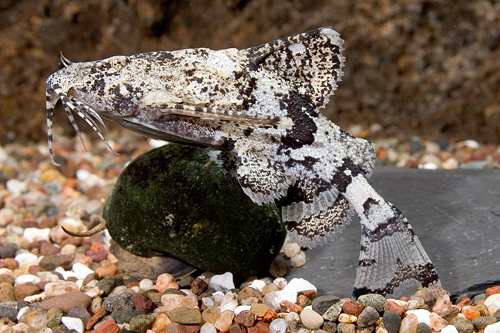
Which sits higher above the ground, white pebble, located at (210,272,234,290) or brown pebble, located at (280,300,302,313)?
brown pebble, located at (280,300,302,313)

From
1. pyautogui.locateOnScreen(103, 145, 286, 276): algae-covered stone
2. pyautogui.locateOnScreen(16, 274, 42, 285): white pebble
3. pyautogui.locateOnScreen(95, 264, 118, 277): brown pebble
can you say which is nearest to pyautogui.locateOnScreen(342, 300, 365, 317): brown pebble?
pyautogui.locateOnScreen(103, 145, 286, 276): algae-covered stone

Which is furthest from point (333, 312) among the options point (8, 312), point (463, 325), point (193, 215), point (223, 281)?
point (8, 312)

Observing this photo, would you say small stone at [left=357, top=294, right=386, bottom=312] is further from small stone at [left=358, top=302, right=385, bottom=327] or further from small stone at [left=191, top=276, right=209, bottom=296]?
small stone at [left=191, top=276, right=209, bottom=296]

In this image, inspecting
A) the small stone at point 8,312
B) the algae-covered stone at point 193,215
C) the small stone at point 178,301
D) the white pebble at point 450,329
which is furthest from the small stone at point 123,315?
the white pebble at point 450,329

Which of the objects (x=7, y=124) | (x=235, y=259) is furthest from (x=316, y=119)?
(x=7, y=124)

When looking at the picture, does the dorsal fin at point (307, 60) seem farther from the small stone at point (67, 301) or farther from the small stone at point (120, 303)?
the small stone at point (67, 301)
